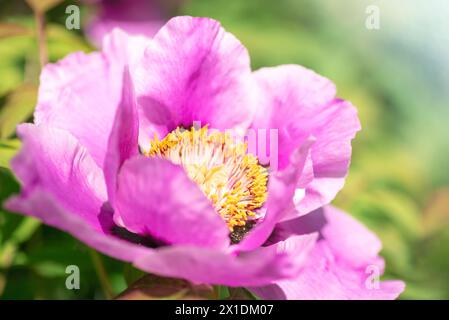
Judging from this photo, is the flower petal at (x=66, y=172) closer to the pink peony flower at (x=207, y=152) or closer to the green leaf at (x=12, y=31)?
the pink peony flower at (x=207, y=152)

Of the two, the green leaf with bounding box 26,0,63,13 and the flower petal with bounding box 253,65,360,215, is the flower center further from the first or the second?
the green leaf with bounding box 26,0,63,13

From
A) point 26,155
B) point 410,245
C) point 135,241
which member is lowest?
point 410,245

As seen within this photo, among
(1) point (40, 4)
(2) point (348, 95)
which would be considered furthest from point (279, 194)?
(2) point (348, 95)

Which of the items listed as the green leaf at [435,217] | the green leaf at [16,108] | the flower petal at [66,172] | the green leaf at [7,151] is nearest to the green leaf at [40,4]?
the green leaf at [16,108]

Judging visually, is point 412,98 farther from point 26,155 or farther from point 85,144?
point 26,155

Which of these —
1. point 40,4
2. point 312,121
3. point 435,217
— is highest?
point 40,4

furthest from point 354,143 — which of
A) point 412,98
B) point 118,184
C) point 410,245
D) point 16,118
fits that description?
point 118,184

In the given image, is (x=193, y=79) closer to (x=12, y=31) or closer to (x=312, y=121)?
(x=312, y=121)
